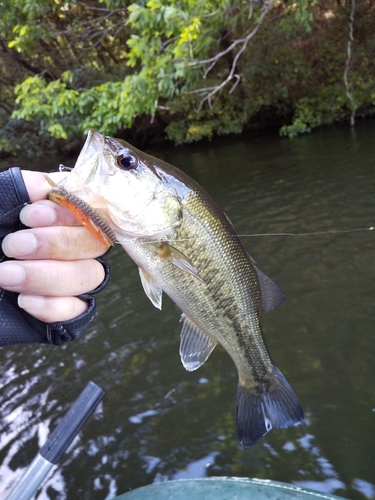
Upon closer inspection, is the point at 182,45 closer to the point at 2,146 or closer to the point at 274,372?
the point at 274,372

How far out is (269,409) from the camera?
2463 mm

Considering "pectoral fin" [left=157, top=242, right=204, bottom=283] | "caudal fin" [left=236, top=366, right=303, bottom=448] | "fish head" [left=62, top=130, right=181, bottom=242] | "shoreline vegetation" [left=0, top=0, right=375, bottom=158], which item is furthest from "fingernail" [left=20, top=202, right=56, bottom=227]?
"shoreline vegetation" [left=0, top=0, right=375, bottom=158]

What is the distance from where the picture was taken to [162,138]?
81.4ft

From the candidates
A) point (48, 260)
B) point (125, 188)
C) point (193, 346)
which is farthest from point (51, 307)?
point (193, 346)

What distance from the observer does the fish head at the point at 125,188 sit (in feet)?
5.59

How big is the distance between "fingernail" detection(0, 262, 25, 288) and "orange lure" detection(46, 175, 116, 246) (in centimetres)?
28

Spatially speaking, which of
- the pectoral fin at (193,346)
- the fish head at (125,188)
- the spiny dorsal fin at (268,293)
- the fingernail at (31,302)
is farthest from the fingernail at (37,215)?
the spiny dorsal fin at (268,293)

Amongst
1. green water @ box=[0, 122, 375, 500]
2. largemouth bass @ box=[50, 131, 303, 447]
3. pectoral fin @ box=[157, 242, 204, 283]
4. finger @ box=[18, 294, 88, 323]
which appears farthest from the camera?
green water @ box=[0, 122, 375, 500]

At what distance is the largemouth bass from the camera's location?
1.78 m

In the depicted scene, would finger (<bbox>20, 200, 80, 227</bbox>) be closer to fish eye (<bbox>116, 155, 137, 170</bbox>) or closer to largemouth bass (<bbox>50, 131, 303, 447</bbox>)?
largemouth bass (<bbox>50, 131, 303, 447</bbox>)

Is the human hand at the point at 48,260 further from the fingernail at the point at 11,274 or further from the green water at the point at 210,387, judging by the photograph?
→ the green water at the point at 210,387

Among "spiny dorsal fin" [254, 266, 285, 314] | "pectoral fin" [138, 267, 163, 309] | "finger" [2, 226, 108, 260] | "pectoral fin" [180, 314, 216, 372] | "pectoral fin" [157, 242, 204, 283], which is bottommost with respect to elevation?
"pectoral fin" [180, 314, 216, 372]

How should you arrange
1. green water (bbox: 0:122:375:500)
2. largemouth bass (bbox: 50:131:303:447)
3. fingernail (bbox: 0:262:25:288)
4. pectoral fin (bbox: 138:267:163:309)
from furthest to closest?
green water (bbox: 0:122:375:500) → pectoral fin (bbox: 138:267:163:309) → largemouth bass (bbox: 50:131:303:447) → fingernail (bbox: 0:262:25:288)

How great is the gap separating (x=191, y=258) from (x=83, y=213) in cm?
60
